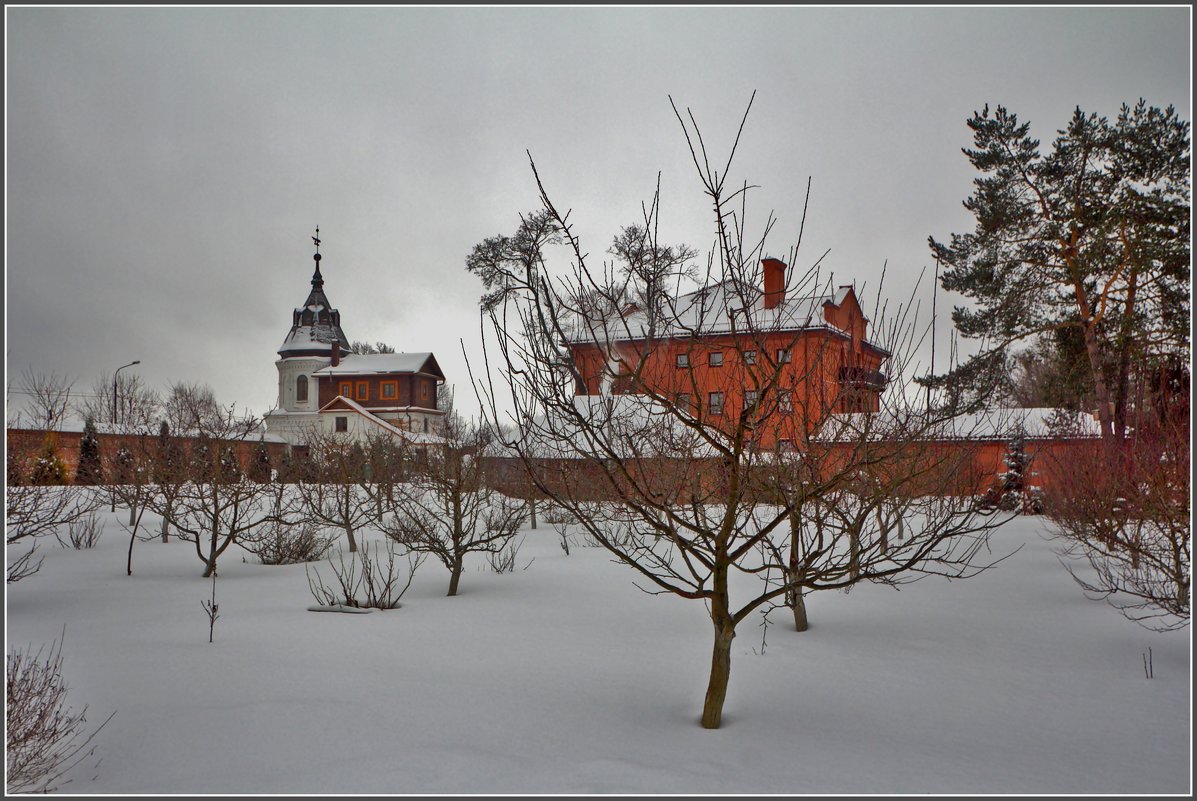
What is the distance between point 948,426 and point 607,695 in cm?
1131

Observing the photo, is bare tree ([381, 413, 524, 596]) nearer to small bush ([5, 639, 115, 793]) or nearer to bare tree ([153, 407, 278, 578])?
bare tree ([153, 407, 278, 578])

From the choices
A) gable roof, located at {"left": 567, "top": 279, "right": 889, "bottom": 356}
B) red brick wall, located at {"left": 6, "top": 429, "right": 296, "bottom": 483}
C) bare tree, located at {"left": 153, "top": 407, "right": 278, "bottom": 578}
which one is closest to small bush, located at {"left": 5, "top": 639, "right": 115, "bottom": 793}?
gable roof, located at {"left": 567, "top": 279, "right": 889, "bottom": 356}

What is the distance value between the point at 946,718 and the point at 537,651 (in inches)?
166

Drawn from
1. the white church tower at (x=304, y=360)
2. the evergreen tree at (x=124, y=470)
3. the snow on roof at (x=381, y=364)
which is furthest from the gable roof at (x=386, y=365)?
the evergreen tree at (x=124, y=470)

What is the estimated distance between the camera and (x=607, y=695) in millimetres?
7148

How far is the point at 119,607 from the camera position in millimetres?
11375

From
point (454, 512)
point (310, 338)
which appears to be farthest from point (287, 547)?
point (310, 338)

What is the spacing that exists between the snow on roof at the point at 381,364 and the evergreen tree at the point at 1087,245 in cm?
3661

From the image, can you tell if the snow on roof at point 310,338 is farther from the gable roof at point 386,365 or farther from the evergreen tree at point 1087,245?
the evergreen tree at point 1087,245

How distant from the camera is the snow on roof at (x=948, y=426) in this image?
6.80 meters

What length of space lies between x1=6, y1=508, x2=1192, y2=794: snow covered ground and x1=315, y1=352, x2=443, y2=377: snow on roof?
123 ft

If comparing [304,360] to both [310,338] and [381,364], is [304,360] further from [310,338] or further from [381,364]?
[381,364]

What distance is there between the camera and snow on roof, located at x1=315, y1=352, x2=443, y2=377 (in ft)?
162

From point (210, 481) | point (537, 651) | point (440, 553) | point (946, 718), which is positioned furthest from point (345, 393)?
point (946, 718)
